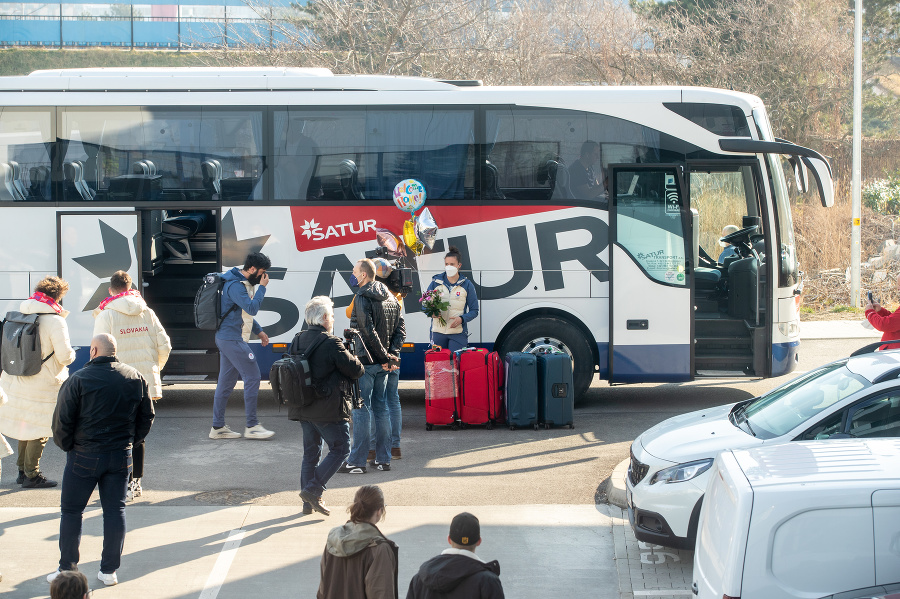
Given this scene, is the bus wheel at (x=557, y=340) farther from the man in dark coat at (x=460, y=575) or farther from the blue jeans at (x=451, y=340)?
the man in dark coat at (x=460, y=575)

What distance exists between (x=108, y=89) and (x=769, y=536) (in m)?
9.66

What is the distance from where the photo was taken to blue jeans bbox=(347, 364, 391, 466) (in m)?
8.08

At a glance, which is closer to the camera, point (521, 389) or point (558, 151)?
point (521, 389)

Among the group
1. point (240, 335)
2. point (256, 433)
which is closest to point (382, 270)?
point (240, 335)

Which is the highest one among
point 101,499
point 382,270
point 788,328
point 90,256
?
point 90,256

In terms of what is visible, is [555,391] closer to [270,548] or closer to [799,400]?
[799,400]

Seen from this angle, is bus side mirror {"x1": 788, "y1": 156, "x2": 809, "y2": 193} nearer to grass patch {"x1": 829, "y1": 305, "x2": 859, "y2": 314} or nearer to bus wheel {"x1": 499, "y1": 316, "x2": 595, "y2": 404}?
bus wheel {"x1": 499, "y1": 316, "x2": 595, "y2": 404}

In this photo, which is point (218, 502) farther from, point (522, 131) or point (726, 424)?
point (522, 131)

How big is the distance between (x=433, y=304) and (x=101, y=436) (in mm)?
5020

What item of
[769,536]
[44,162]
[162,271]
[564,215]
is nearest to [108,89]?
[44,162]

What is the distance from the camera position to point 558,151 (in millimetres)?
10594

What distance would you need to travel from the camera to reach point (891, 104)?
37.8 metres

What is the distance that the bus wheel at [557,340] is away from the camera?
1063 cm

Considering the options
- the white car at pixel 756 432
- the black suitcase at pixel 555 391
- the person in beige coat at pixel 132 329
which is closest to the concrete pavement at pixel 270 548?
the white car at pixel 756 432
